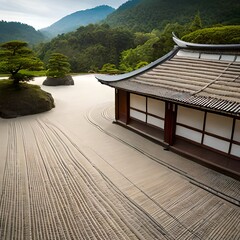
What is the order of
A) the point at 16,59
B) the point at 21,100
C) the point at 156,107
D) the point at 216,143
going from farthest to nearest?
the point at 21,100 < the point at 16,59 < the point at 156,107 < the point at 216,143

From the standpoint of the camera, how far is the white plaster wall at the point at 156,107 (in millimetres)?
9060

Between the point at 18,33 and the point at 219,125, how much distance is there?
410ft

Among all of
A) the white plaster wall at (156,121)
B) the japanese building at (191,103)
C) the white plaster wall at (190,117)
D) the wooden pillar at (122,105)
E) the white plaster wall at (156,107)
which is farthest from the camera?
the wooden pillar at (122,105)

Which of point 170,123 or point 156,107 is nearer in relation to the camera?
point 170,123

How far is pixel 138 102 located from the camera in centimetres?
1028

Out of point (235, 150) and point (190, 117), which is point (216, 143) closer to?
point (235, 150)

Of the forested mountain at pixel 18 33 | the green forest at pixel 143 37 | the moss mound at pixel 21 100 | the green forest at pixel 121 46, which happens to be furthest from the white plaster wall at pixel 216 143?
the forested mountain at pixel 18 33

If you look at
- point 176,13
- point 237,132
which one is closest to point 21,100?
point 237,132

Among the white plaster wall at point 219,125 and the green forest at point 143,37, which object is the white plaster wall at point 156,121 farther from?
the green forest at point 143,37

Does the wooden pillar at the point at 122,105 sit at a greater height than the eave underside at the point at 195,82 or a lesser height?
lesser

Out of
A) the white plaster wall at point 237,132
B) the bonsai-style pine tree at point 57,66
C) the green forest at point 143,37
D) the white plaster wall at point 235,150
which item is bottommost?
the white plaster wall at point 235,150

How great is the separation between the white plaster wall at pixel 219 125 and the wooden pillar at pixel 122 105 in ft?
14.0

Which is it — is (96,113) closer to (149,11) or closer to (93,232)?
(93,232)

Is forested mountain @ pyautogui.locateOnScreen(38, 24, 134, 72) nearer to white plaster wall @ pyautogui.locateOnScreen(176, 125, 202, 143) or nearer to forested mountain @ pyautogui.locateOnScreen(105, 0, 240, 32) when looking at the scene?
forested mountain @ pyautogui.locateOnScreen(105, 0, 240, 32)
